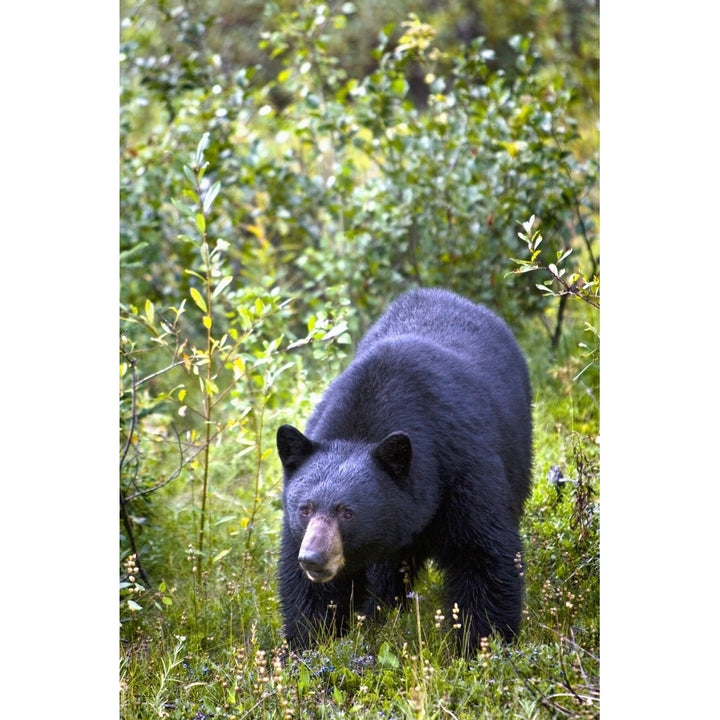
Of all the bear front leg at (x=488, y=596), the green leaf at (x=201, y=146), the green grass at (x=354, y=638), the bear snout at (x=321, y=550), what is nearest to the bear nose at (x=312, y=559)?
the bear snout at (x=321, y=550)

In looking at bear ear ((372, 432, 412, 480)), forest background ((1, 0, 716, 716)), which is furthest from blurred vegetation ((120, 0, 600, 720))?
bear ear ((372, 432, 412, 480))

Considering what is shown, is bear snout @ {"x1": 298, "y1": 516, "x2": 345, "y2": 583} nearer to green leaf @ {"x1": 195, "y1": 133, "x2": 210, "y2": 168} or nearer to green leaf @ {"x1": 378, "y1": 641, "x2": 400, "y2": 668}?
green leaf @ {"x1": 378, "y1": 641, "x2": 400, "y2": 668}

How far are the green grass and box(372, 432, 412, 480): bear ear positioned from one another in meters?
0.49

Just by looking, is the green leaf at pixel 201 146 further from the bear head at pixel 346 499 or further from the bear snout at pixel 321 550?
the bear snout at pixel 321 550

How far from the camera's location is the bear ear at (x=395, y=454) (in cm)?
344

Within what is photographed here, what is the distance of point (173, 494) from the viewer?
5691 millimetres

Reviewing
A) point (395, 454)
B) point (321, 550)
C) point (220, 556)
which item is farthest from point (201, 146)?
point (220, 556)

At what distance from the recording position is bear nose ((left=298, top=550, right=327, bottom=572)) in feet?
11.0

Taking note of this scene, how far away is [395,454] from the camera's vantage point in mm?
3479
